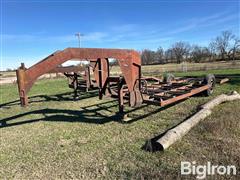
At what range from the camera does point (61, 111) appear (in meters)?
7.45

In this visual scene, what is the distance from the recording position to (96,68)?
18.9 ft

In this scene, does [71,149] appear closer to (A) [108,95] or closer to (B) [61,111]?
(A) [108,95]

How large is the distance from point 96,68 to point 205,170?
3666mm

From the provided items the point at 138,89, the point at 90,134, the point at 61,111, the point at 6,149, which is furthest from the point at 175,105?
the point at 6,149

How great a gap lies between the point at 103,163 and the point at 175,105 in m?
4.13

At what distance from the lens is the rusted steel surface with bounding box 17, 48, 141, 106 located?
324 centimetres

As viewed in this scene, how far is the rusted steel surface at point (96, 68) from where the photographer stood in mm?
3238

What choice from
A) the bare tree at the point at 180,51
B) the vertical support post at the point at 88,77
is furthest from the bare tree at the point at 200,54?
the vertical support post at the point at 88,77

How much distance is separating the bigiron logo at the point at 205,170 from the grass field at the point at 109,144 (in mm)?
94

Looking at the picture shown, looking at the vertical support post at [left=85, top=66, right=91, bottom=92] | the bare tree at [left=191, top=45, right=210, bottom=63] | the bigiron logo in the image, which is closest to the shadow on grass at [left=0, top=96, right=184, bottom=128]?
the vertical support post at [left=85, top=66, right=91, bottom=92]

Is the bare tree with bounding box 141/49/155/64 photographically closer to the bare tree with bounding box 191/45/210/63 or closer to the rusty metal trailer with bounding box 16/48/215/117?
the bare tree with bounding box 191/45/210/63

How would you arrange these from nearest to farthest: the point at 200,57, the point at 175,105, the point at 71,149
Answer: the point at 71,149, the point at 175,105, the point at 200,57

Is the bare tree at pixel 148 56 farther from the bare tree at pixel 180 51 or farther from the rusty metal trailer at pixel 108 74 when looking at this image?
the rusty metal trailer at pixel 108 74

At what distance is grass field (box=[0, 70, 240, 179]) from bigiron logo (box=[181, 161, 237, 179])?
3.7 inches
